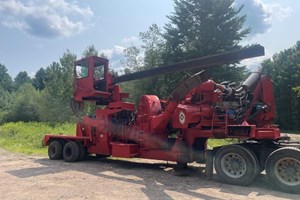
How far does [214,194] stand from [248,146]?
2.02 metres

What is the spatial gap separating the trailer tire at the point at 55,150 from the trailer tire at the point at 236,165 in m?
6.86

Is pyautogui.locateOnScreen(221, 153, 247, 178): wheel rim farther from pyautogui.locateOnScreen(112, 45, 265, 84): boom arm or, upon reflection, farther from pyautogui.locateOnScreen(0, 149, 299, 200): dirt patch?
pyautogui.locateOnScreen(112, 45, 265, 84): boom arm

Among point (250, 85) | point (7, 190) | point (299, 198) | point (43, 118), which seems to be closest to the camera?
point (299, 198)

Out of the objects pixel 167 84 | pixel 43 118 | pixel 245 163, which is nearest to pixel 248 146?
pixel 245 163

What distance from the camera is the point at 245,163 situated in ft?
31.2

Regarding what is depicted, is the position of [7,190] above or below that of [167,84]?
below

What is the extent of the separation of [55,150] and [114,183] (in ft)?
18.0

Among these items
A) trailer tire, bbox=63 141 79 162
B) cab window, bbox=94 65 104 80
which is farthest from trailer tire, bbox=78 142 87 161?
cab window, bbox=94 65 104 80

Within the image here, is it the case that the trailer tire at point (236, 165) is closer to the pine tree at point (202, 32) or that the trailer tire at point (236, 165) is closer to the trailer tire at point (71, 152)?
the trailer tire at point (71, 152)

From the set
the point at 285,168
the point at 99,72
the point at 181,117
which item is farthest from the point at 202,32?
the point at 285,168

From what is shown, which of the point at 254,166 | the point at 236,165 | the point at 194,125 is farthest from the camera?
the point at 194,125

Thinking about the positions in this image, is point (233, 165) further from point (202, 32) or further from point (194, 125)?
point (202, 32)

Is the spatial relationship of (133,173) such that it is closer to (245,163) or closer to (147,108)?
(147,108)

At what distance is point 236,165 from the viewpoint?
9711 millimetres
